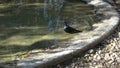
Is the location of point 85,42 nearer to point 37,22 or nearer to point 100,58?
point 100,58

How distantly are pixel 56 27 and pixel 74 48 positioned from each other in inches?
65.0

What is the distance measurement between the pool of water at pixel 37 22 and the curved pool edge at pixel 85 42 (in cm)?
31

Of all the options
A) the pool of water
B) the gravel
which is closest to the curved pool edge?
the gravel

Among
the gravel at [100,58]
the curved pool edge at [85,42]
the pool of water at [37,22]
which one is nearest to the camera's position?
the curved pool edge at [85,42]

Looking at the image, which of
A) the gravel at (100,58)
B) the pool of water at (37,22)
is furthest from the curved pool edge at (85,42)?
the pool of water at (37,22)

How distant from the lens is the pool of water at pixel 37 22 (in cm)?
604

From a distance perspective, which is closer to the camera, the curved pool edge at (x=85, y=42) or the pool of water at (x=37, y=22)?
the curved pool edge at (x=85, y=42)

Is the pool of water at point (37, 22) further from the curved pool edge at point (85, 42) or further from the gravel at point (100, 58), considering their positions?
the gravel at point (100, 58)

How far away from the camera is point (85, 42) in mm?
5559

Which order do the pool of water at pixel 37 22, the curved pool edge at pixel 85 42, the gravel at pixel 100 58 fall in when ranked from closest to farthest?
1. the curved pool edge at pixel 85 42
2. the gravel at pixel 100 58
3. the pool of water at pixel 37 22

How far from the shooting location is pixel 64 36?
6336mm

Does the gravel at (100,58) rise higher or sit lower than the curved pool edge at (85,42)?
lower

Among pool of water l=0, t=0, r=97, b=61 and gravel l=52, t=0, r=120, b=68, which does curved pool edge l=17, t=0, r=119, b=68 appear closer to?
gravel l=52, t=0, r=120, b=68

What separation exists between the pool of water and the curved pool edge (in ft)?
1.03
